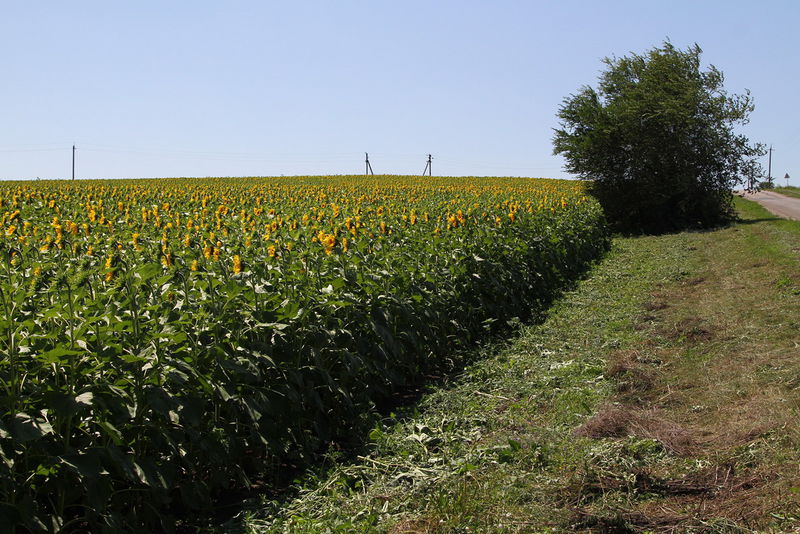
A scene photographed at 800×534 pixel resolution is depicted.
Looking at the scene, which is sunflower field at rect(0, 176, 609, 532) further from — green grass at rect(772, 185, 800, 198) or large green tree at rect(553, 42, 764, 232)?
green grass at rect(772, 185, 800, 198)

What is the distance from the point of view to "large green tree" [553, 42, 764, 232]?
2427cm

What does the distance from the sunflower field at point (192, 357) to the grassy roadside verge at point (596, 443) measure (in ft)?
1.53

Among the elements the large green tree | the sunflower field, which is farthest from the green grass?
the sunflower field

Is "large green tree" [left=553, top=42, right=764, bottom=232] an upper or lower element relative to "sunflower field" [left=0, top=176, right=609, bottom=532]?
upper

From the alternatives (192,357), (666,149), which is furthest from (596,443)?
(666,149)

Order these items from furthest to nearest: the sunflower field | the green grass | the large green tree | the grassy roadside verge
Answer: the green grass, the large green tree, the grassy roadside verge, the sunflower field

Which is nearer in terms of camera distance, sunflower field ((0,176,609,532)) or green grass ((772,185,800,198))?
sunflower field ((0,176,609,532))

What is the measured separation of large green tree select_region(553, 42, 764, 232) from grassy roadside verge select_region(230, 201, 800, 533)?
15.7m

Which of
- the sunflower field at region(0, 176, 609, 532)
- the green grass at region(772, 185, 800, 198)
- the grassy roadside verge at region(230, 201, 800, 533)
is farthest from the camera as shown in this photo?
the green grass at region(772, 185, 800, 198)

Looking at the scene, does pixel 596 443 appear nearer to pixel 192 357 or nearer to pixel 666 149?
pixel 192 357

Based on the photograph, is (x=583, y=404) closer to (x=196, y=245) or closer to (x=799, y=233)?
(x=196, y=245)

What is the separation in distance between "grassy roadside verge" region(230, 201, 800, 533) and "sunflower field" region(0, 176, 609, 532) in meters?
0.47

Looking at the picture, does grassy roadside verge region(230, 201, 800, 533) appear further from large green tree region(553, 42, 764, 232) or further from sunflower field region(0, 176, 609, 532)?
large green tree region(553, 42, 764, 232)

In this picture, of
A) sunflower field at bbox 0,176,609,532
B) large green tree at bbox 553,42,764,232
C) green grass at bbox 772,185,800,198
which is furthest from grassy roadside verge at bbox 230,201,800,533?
green grass at bbox 772,185,800,198
